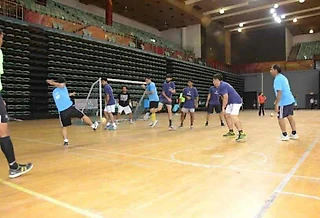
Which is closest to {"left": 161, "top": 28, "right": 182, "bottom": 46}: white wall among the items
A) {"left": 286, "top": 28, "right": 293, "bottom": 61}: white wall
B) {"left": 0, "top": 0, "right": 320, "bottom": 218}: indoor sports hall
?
{"left": 0, "top": 0, "right": 320, "bottom": 218}: indoor sports hall

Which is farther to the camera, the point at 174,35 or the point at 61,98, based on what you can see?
the point at 174,35

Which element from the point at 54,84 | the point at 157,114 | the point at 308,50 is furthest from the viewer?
the point at 308,50

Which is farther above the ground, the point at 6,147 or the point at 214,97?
the point at 214,97

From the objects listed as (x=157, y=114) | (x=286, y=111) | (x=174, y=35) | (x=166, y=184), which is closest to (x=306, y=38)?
(x=174, y=35)

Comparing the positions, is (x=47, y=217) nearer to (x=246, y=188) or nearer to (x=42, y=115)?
(x=246, y=188)

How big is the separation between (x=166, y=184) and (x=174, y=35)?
1166 inches

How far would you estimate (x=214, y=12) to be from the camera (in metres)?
27.5

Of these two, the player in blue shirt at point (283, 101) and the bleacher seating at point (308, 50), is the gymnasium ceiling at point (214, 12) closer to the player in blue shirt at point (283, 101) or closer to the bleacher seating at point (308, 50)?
the bleacher seating at point (308, 50)

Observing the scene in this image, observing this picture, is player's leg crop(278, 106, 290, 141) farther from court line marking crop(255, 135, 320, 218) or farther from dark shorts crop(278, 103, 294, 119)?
court line marking crop(255, 135, 320, 218)

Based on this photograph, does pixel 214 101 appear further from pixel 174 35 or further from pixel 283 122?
pixel 174 35

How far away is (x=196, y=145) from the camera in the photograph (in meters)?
5.24

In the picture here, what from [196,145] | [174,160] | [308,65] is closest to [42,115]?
[196,145]

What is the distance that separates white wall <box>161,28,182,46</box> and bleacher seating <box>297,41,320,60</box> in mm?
14615

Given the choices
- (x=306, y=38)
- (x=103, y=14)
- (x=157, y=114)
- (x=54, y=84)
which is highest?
(x=103, y=14)
